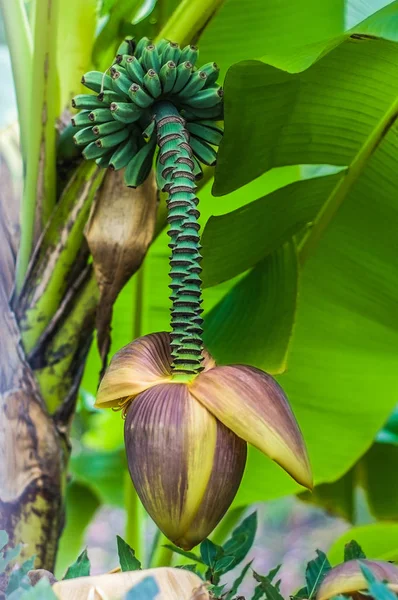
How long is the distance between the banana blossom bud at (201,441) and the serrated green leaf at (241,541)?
0.48 ft

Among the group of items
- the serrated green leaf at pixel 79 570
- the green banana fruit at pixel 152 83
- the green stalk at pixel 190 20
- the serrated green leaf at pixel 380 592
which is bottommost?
the serrated green leaf at pixel 79 570

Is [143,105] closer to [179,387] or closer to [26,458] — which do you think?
[179,387]

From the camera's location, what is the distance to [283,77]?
45 cm

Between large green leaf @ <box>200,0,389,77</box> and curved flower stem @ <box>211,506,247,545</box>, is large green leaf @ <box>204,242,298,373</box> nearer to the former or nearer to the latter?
large green leaf @ <box>200,0,389,77</box>

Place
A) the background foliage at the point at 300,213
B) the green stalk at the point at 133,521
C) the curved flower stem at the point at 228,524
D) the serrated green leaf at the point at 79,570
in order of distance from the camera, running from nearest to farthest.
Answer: the serrated green leaf at the point at 79,570, the background foliage at the point at 300,213, the green stalk at the point at 133,521, the curved flower stem at the point at 228,524

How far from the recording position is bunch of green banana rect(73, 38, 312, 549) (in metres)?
0.30

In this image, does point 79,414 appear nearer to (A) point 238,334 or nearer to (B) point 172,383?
(A) point 238,334

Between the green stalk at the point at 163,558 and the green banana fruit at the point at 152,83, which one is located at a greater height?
the green banana fruit at the point at 152,83

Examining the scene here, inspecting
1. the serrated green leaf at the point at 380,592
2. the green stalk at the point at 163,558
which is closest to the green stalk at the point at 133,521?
the green stalk at the point at 163,558

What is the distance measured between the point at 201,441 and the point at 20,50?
1.54 feet

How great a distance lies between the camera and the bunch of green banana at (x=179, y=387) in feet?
0.97

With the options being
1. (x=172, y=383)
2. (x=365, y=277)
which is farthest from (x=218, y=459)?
(x=365, y=277)

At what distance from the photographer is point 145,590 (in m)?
0.28

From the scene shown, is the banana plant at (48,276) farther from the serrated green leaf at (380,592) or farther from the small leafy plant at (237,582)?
the serrated green leaf at (380,592)
